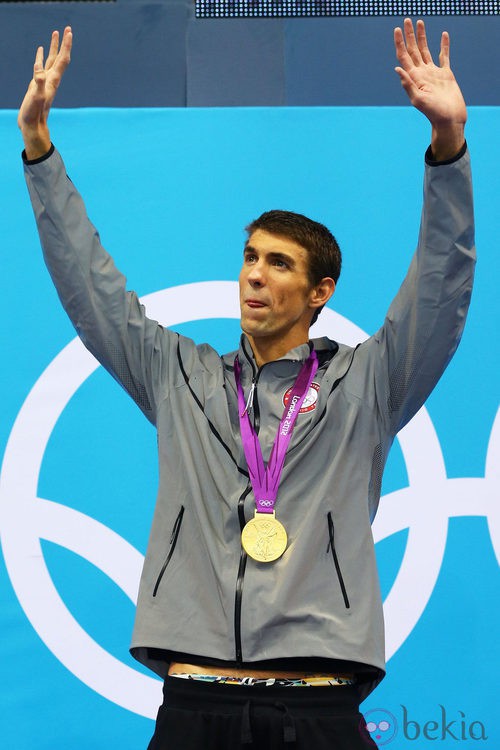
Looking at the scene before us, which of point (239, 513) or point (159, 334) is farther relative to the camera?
point (159, 334)

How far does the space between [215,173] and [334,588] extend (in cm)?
179

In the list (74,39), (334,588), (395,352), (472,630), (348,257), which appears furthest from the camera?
(74,39)

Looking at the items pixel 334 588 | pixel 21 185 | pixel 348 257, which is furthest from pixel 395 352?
pixel 21 185

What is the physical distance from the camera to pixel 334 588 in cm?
203

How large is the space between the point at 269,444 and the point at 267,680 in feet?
1.47

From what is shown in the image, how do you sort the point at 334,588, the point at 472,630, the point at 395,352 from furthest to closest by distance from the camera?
1. the point at 472,630
2. the point at 395,352
3. the point at 334,588

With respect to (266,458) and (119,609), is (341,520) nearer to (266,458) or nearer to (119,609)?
(266,458)

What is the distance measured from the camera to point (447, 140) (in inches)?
79.4

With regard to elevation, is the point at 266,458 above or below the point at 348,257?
below

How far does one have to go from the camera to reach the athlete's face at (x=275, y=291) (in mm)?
2264

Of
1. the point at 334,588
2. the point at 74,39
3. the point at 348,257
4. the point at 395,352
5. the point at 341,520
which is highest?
the point at 74,39

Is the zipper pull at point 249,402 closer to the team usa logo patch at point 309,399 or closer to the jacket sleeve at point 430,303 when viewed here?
the team usa logo patch at point 309,399

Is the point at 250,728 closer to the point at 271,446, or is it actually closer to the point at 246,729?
the point at 246,729

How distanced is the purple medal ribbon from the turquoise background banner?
1147mm
